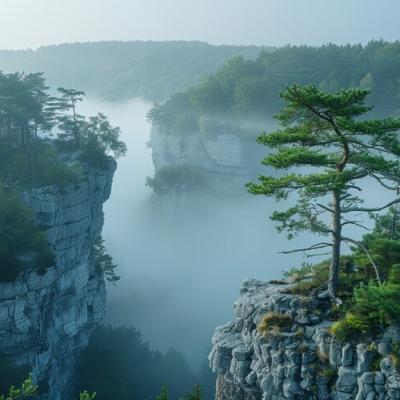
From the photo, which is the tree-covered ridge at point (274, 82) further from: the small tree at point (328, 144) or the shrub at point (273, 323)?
the shrub at point (273, 323)

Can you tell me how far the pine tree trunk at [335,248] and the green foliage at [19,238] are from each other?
2225cm

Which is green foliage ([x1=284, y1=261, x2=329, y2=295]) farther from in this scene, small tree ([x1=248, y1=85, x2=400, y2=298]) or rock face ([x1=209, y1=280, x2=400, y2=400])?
small tree ([x1=248, y1=85, x2=400, y2=298])

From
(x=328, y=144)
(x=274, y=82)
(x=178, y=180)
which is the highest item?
(x=274, y=82)

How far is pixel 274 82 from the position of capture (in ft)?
264

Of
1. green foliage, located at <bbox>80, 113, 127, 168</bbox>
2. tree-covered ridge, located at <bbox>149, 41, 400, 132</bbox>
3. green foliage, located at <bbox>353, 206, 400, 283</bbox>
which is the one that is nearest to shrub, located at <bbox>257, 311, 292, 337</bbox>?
green foliage, located at <bbox>353, 206, 400, 283</bbox>

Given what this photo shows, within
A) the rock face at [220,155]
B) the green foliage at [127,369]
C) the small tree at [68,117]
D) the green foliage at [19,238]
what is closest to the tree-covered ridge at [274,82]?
the rock face at [220,155]

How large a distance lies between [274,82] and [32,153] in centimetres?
4667

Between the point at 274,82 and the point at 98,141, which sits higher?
the point at 274,82

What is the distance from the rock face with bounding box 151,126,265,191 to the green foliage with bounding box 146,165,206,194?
1.10 metres

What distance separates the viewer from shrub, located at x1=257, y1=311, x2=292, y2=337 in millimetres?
19136

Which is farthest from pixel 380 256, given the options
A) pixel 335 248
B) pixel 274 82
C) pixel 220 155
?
pixel 274 82

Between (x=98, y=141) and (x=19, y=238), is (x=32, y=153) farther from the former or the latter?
(x=19, y=238)

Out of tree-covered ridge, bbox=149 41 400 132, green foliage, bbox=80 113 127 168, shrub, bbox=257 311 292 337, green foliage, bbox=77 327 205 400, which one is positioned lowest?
green foliage, bbox=77 327 205 400

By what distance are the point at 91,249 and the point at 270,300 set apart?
30.1 metres
